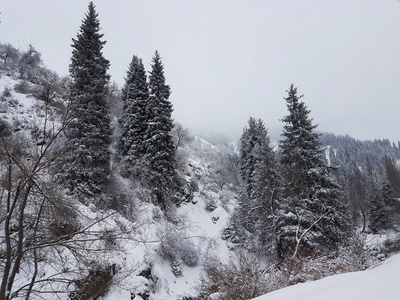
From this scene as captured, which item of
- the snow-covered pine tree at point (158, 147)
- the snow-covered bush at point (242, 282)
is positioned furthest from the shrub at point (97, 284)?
the snow-covered pine tree at point (158, 147)

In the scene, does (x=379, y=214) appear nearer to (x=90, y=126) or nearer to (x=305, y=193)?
(x=305, y=193)

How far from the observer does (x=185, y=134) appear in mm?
31234

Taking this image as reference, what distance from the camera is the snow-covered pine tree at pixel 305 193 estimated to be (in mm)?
13547

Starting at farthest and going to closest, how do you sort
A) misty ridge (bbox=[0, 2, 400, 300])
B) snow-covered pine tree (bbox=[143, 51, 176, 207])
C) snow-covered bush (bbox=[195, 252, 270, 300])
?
snow-covered pine tree (bbox=[143, 51, 176, 207]) < snow-covered bush (bbox=[195, 252, 270, 300]) < misty ridge (bbox=[0, 2, 400, 300])

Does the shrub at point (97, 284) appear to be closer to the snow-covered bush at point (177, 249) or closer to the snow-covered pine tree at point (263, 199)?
the snow-covered bush at point (177, 249)

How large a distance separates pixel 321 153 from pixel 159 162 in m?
12.8

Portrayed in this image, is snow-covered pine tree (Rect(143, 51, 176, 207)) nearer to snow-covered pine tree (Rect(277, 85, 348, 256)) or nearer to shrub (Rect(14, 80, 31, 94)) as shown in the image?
snow-covered pine tree (Rect(277, 85, 348, 256))

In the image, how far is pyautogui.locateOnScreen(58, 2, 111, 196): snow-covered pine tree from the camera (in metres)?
12.7

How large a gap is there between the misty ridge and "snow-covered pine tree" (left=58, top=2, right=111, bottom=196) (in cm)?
9

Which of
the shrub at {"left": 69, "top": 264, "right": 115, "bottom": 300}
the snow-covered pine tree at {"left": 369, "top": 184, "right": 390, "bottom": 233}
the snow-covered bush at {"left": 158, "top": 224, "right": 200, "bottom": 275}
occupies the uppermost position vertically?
the shrub at {"left": 69, "top": 264, "right": 115, "bottom": 300}

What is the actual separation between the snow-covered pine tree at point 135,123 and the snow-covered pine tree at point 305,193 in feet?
39.7

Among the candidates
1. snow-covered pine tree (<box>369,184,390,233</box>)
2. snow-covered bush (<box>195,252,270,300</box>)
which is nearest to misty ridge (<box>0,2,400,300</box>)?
snow-covered bush (<box>195,252,270,300</box>)

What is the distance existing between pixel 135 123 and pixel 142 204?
26.8ft

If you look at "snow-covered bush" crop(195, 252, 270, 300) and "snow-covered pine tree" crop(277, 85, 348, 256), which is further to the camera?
"snow-covered pine tree" crop(277, 85, 348, 256)
